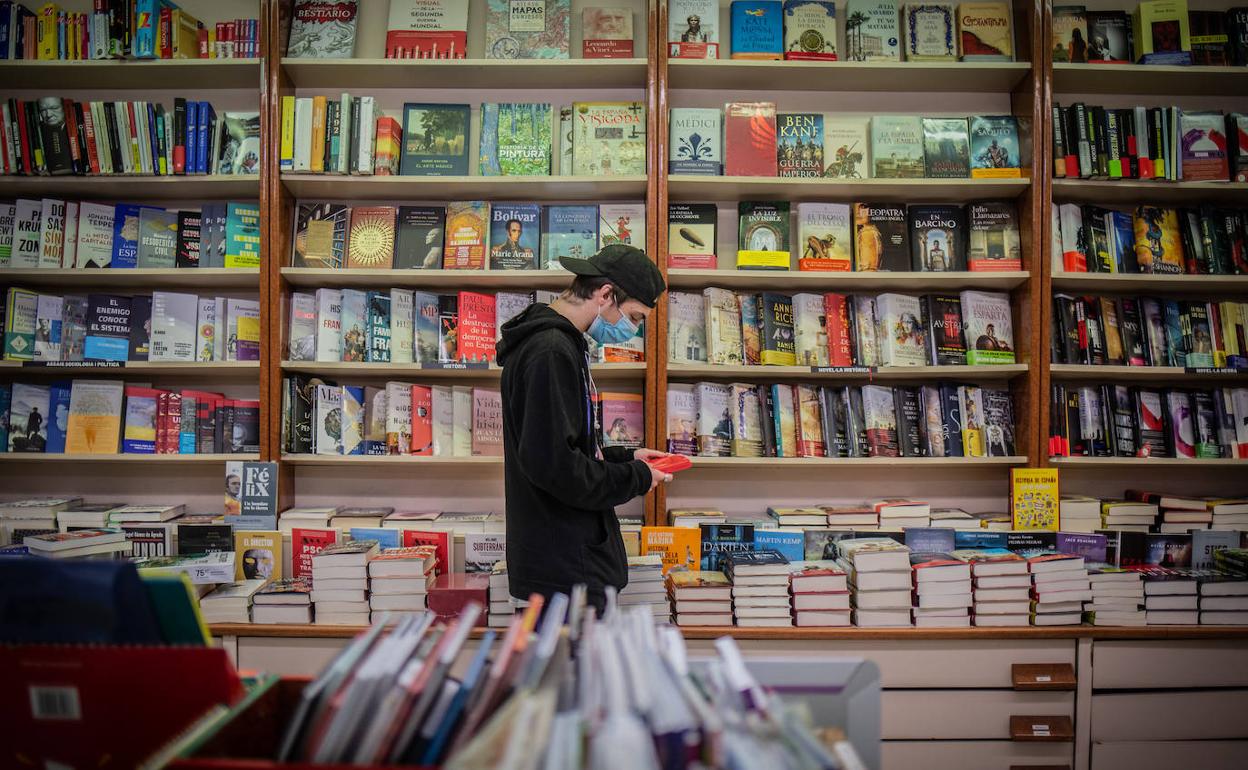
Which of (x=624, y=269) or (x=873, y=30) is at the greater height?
(x=873, y=30)

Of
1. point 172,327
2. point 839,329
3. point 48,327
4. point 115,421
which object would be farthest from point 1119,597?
point 48,327

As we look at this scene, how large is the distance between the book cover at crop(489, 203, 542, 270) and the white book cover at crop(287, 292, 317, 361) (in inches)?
31.1

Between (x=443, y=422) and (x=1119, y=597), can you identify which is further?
(x=443, y=422)

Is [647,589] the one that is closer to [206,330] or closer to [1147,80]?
[206,330]

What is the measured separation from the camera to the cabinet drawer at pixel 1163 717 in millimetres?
2477

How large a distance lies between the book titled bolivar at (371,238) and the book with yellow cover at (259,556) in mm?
1155

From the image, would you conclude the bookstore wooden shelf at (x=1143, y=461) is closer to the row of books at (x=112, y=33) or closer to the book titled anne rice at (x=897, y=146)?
the book titled anne rice at (x=897, y=146)

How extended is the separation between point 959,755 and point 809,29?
287 centimetres

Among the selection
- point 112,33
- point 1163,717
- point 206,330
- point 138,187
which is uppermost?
point 112,33

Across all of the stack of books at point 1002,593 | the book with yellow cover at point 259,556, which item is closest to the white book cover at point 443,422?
the book with yellow cover at point 259,556

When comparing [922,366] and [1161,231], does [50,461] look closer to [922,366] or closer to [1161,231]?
[922,366]

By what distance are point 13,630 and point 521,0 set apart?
2.82 metres

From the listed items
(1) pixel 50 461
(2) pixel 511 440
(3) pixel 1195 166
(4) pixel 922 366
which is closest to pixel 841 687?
(2) pixel 511 440

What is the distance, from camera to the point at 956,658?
2488 mm
